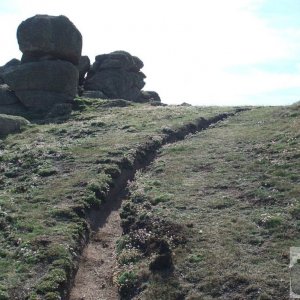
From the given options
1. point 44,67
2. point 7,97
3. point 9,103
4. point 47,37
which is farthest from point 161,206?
point 7,97

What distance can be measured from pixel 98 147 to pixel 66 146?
3.23m

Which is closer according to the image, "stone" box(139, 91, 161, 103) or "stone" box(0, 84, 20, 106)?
"stone" box(0, 84, 20, 106)

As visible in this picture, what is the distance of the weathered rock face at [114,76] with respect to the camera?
81688 millimetres

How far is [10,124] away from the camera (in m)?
57.1

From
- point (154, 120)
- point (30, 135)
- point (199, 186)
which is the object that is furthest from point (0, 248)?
point (154, 120)

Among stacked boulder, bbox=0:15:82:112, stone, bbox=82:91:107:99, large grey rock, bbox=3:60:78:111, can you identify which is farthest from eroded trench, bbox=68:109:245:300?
stone, bbox=82:91:107:99

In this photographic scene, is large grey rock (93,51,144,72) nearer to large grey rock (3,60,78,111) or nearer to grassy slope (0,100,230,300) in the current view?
large grey rock (3,60,78,111)

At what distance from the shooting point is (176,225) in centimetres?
2767

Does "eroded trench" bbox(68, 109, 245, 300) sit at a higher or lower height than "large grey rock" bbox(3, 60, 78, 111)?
lower

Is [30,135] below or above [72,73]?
below

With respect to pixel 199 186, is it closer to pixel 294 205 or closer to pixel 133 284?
pixel 294 205

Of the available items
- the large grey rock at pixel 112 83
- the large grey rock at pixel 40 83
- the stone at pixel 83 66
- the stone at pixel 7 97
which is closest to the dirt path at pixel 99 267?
the large grey rock at pixel 40 83

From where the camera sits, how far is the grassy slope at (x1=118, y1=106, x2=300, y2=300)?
22.1 meters

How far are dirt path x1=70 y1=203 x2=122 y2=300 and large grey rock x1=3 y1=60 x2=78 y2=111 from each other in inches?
1538
